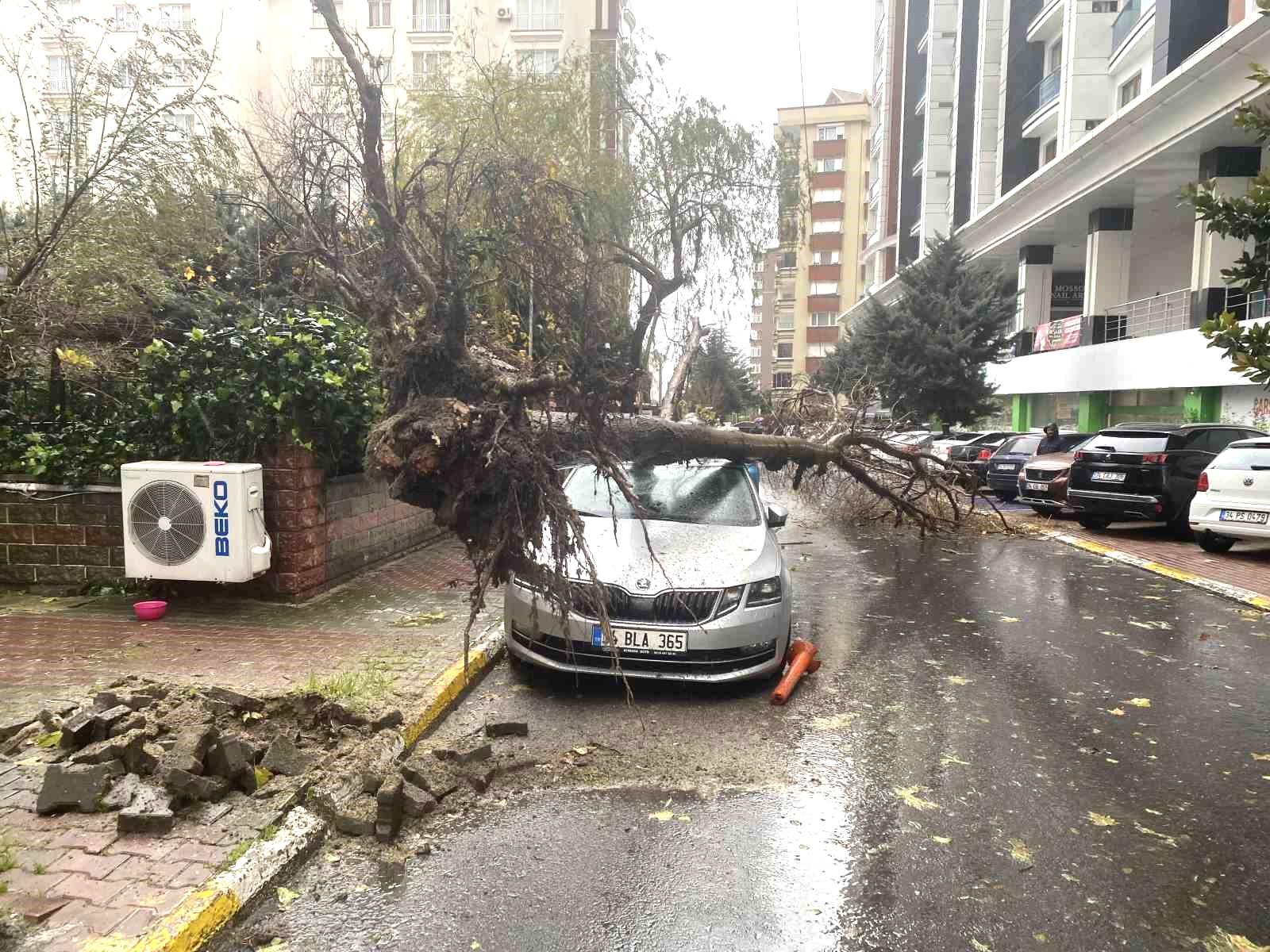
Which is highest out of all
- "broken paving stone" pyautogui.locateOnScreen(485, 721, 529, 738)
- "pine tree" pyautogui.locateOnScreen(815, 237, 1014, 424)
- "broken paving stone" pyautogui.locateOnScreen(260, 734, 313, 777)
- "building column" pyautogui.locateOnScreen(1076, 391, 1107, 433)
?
"pine tree" pyautogui.locateOnScreen(815, 237, 1014, 424)

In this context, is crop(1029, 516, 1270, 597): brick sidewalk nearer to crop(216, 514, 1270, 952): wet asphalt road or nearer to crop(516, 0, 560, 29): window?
crop(216, 514, 1270, 952): wet asphalt road

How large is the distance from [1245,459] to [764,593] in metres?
8.16

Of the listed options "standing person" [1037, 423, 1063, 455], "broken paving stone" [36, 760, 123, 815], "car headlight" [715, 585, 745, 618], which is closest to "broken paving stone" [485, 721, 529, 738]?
"car headlight" [715, 585, 745, 618]

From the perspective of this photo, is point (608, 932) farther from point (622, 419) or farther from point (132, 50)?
point (132, 50)

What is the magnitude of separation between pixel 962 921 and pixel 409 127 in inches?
712

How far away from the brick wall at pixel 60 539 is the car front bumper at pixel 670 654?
4.06 m

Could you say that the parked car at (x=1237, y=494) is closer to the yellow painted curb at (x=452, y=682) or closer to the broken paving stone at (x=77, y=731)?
the yellow painted curb at (x=452, y=682)

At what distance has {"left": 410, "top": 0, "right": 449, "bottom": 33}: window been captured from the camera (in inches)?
1439

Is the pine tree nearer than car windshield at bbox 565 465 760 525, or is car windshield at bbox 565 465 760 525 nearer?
car windshield at bbox 565 465 760 525

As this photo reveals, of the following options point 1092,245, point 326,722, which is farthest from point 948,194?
point 326,722

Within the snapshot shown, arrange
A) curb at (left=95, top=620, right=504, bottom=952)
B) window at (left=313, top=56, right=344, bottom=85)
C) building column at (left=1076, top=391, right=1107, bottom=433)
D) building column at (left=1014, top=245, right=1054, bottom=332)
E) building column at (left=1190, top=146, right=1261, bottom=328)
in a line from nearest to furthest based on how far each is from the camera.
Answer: curb at (left=95, top=620, right=504, bottom=952) < window at (left=313, top=56, right=344, bottom=85) < building column at (left=1190, top=146, right=1261, bottom=328) < building column at (left=1076, top=391, right=1107, bottom=433) < building column at (left=1014, top=245, right=1054, bottom=332)

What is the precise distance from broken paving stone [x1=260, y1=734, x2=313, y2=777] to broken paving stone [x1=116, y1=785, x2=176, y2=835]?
514 millimetres

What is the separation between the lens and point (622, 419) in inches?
227

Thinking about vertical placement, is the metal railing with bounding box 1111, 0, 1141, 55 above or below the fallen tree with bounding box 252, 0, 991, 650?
above
